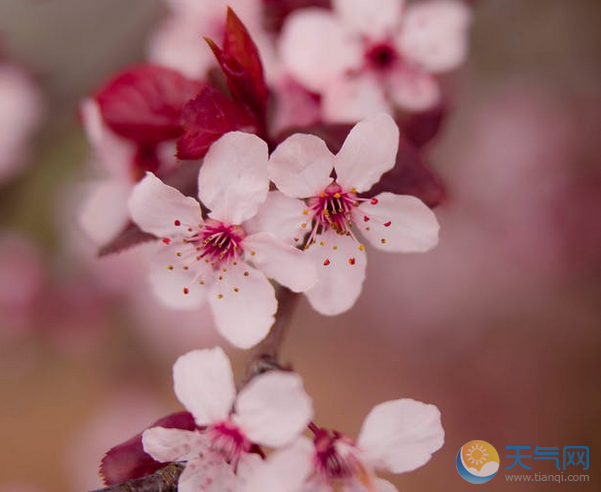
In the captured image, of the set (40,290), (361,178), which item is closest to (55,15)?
(40,290)

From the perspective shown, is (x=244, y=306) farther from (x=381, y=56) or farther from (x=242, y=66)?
(x=381, y=56)

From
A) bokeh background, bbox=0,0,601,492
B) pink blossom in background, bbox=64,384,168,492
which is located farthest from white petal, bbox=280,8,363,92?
pink blossom in background, bbox=64,384,168,492

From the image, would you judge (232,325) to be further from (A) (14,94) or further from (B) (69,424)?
(B) (69,424)

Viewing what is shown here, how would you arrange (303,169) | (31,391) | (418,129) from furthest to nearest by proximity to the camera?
(31,391) < (418,129) < (303,169)

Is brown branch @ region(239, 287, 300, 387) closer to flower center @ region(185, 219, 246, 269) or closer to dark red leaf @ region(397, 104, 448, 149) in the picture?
flower center @ region(185, 219, 246, 269)

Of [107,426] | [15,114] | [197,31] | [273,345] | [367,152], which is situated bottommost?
[273,345]

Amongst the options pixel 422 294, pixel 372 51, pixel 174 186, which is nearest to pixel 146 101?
pixel 174 186

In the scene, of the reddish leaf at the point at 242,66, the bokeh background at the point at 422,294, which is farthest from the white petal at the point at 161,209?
the bokeh background at the point at 422,294

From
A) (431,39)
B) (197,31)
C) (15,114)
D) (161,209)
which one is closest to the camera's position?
(161,209)
